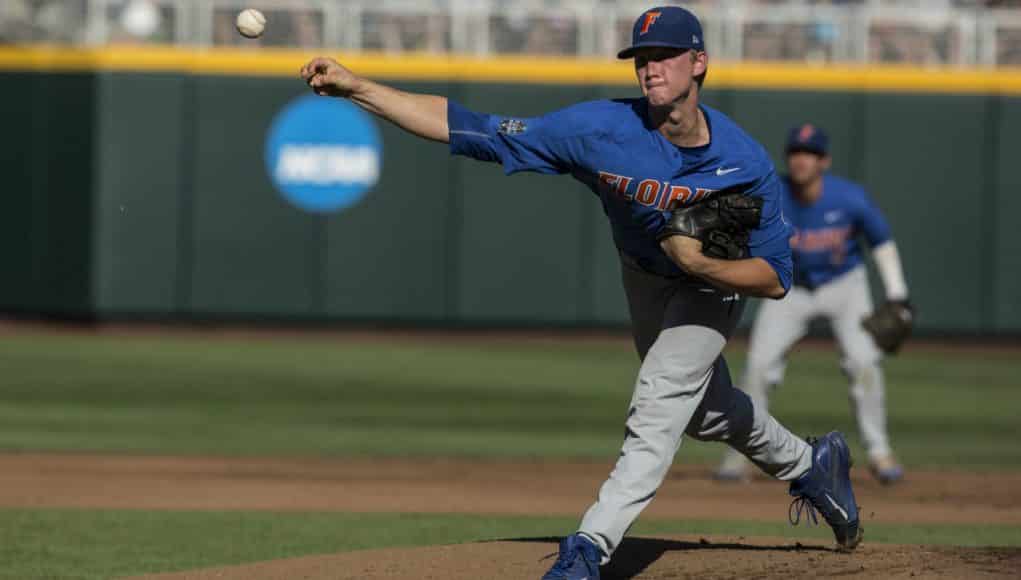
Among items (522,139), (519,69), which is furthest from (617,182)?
(519,69)

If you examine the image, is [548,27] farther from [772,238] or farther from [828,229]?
[772,238]

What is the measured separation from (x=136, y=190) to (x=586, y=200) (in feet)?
17.6

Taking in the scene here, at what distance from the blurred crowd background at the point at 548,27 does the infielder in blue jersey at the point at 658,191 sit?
1527 centimetres

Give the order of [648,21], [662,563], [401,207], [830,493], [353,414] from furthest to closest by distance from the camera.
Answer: [401,207]
[353,414]
[830,493]
[662,563]
[648,21]

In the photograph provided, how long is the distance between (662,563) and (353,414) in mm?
8023

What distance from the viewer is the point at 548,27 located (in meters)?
21.4

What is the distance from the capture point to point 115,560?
7.15m

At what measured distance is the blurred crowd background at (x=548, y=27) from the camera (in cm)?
2114

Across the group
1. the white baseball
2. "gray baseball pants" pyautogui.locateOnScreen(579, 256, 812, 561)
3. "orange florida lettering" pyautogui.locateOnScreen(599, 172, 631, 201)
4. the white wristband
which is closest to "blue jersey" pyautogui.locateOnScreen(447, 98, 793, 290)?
"orange florida lettering" pyautogui.locateOnScreen(599, 172, 631, 201)

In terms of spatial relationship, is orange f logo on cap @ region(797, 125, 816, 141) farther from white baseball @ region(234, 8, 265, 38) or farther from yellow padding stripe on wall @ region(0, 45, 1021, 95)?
yellow padding stripe on wall @ region(0, 45, 1021, 95)

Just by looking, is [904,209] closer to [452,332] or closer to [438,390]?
[452,332]

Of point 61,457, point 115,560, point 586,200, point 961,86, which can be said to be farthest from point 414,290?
point 115,560

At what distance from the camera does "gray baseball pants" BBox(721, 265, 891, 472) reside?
10438mm

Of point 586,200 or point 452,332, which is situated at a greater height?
point 586,200
